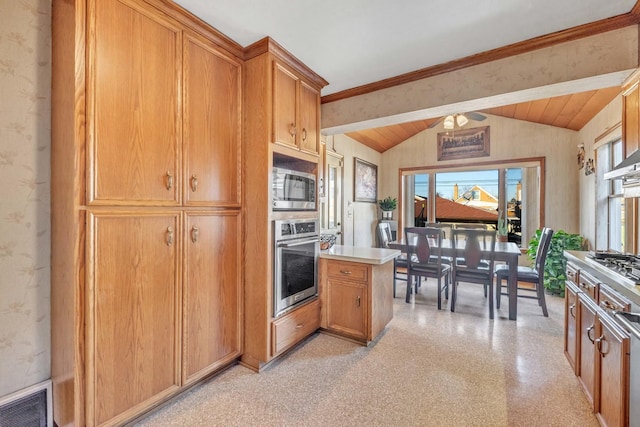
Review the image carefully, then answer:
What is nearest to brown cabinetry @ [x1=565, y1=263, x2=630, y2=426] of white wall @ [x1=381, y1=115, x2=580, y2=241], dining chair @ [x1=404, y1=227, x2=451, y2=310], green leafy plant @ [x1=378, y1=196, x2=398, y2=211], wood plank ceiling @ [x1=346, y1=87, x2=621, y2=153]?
dining chair @ [x1=404, y1=227, x2=451, y2=310]

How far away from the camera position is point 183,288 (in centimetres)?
175

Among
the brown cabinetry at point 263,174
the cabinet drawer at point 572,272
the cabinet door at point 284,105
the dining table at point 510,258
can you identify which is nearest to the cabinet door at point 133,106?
the brown cabinetry at point 263,174

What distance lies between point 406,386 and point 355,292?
81 cm

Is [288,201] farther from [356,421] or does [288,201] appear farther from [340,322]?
[356,421]

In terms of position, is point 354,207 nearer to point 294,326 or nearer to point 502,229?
point 502,229

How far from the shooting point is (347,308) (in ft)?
8.38

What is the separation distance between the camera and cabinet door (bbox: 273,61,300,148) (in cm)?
209

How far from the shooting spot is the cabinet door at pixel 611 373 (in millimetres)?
1233

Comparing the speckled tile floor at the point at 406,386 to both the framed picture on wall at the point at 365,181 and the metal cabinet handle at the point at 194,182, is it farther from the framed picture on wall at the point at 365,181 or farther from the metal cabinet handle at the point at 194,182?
the framed picture on wall at the point at 365,181

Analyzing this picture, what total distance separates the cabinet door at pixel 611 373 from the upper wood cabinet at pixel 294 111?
2.19m

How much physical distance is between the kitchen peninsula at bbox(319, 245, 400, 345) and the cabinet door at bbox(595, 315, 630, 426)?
1.36 m

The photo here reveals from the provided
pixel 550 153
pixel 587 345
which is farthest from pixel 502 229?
pixel 587 345

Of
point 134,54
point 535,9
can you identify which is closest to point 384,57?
point 535,9

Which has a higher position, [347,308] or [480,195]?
[480,195]
